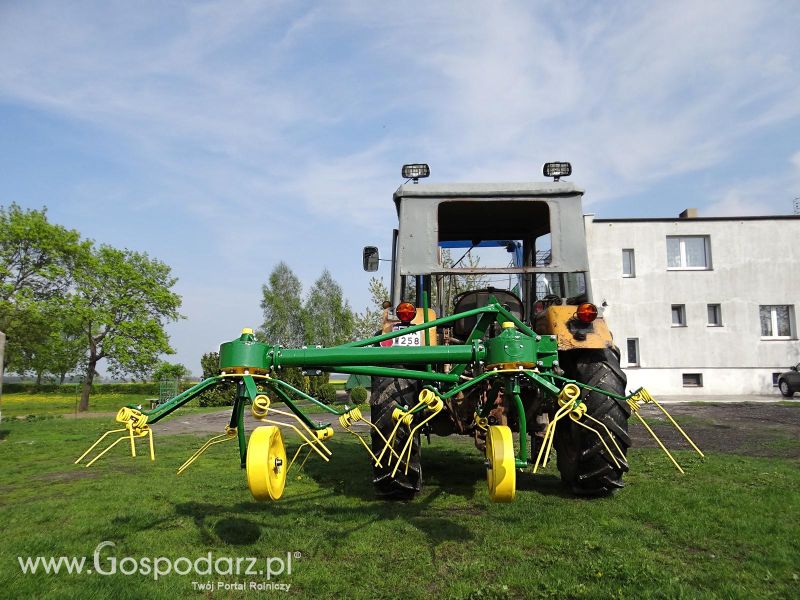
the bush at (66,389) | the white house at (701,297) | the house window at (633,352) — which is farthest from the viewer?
the bush at (66,389)

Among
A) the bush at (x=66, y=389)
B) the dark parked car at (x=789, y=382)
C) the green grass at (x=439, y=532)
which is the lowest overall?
the bush at (x=66, y=389)

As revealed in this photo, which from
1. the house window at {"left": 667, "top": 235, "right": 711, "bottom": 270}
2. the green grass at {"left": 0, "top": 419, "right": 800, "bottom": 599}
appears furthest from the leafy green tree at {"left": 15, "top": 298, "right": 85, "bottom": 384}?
the house window at {"left": 667, "top": 235, "right": 711, "bottom": 270}

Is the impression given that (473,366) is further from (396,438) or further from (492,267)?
(492,267)

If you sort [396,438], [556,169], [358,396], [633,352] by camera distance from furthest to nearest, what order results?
1. [633,352]
2. [358,396]
3. [556,169]
4. [396,438]

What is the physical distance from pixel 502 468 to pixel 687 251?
72.3 feet

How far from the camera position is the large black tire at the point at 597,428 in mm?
4184

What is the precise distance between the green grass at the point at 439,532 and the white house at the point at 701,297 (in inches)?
632

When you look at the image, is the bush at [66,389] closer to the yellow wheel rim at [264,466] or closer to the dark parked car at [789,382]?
the dark parked car at [789,382]

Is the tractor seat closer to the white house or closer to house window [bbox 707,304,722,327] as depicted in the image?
the white house

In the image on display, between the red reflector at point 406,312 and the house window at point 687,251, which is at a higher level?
the house window at point 687,251

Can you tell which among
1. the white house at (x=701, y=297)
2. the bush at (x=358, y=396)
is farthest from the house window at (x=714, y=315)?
the bush at (x=358, y=396)

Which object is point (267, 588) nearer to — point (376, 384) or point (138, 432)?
point (138, 432)

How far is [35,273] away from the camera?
27.3 m

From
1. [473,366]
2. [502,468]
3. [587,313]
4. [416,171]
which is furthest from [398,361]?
[416,171]
